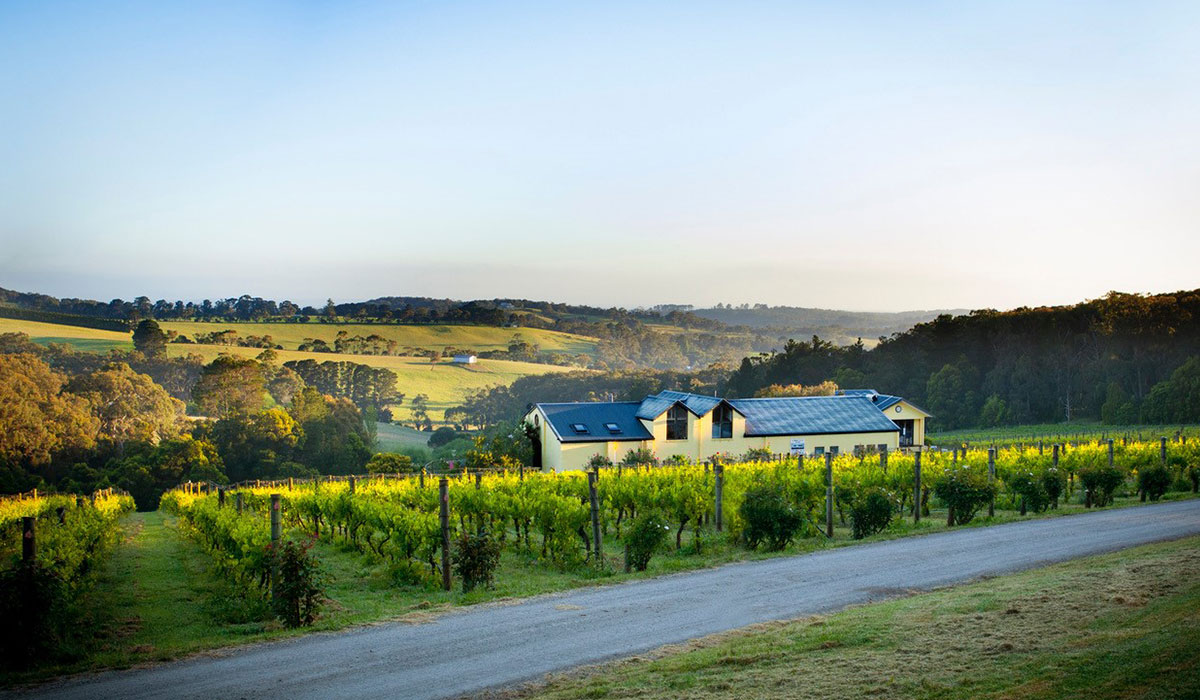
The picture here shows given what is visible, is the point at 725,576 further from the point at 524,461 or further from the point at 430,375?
the point at 430,375

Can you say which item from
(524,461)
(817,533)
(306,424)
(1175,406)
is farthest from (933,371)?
(817,533)

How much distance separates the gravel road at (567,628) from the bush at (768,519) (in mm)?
1215

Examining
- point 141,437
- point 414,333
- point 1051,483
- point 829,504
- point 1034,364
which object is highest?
point 414,333

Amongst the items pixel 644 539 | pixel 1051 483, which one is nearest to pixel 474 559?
pixel 644 539

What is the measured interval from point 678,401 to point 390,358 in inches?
3606

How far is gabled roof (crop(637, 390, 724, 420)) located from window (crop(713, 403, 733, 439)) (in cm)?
60

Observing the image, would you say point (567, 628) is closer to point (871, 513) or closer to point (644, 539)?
point (644, 539)

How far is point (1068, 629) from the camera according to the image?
27.3 feet

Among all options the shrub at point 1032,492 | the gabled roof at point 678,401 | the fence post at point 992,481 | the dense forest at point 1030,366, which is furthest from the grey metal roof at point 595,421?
the dense forest at point 1030,366

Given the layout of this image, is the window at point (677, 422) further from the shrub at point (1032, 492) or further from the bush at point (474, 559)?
the bush at point (474, 559)

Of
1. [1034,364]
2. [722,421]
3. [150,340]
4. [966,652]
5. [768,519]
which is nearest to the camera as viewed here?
[966,652]

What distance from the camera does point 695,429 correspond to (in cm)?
4416

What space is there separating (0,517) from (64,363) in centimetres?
8042

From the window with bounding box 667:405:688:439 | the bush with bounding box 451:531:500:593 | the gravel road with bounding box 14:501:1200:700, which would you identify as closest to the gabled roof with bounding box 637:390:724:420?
the window with bounding box 667:405:688:439
